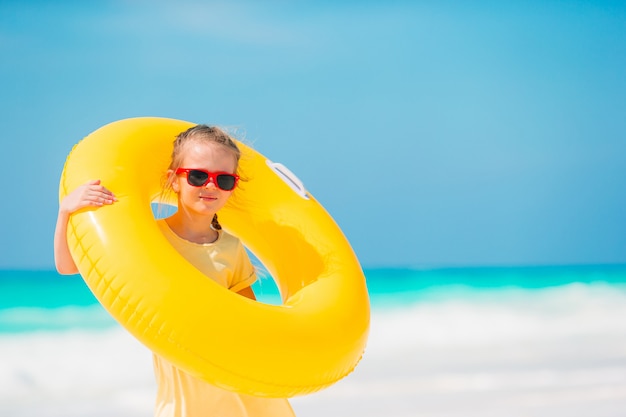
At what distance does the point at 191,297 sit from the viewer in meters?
1.64

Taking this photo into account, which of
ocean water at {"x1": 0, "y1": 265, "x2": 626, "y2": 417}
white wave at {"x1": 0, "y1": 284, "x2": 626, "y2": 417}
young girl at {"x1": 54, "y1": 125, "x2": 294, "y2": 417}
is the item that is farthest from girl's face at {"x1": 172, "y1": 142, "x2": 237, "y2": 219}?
white wave at {"x1": 0, "y1": 284, "x2": 626, "y2": 417}

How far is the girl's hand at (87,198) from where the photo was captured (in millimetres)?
1756

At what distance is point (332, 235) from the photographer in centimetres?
220

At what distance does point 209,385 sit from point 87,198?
51 centimetres

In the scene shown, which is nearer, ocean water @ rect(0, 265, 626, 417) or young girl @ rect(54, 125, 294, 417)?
young girl @ rect(54, 125, 294, 417)

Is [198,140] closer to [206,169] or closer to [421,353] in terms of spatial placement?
[206,169]

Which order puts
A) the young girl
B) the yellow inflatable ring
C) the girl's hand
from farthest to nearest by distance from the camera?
the young girl, the girl's hand, the yellow inflatable ring

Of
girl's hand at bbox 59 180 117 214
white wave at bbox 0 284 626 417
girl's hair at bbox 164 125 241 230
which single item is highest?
white wave at bbox 0 284 626 417

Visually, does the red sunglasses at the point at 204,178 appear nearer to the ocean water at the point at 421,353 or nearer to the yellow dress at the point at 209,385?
the yellow dress at the point at 209,385

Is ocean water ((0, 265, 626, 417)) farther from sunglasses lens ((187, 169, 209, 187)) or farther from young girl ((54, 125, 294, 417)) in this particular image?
sunglasses lens ((187, 169, 209, 187))

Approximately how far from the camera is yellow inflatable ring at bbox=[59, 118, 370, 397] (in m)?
1.63

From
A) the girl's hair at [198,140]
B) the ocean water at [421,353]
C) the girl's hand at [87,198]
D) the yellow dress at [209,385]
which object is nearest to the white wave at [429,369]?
the ocean water at [421,353]

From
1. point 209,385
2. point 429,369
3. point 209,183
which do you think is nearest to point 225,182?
A: point 209,183

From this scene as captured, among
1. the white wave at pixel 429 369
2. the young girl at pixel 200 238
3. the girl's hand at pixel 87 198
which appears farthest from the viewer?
the white wave at pixel 429 369
